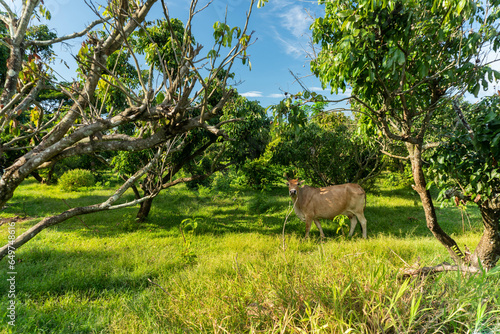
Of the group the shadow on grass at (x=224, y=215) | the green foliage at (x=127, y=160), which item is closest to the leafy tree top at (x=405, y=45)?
the shadow on grass at (x=224, y=215)

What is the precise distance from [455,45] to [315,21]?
2327mm

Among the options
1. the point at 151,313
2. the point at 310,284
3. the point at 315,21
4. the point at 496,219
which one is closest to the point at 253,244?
the point at 151,313

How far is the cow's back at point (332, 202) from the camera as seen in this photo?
8.20 meters

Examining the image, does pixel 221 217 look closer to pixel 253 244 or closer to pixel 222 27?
pixel 253 244

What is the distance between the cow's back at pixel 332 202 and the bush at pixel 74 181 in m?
15.2

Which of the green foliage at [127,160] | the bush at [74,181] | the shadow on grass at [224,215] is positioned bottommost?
the shadow on grass at [224,215]

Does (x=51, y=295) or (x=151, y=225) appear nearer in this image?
(x=51, y=295)

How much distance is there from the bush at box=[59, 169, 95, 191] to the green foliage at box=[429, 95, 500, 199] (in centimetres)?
1878

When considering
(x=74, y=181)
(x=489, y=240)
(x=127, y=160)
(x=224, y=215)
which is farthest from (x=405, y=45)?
(x=74, y=181)

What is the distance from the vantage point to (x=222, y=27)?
9.23 feet

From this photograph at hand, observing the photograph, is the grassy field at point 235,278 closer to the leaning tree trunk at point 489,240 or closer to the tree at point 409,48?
the leaning tree trunk at point 489,240

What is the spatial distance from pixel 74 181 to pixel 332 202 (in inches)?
647

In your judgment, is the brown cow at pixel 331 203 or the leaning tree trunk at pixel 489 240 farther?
the brown cow at pixel 331 203

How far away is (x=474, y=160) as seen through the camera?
3355 millimetres
